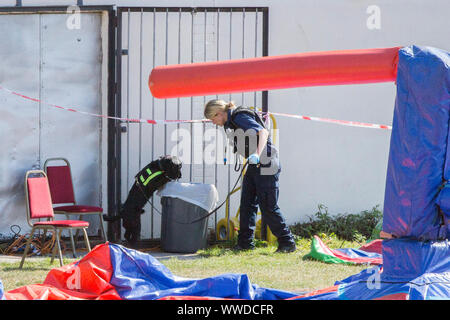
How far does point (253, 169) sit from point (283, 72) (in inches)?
131

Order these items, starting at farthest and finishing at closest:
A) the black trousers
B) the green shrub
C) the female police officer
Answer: the green shrub < the black trousers < the female police officer

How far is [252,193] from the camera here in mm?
6852

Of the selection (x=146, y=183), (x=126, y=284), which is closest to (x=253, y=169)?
(x=146, y=183)

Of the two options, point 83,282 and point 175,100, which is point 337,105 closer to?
point 175,100

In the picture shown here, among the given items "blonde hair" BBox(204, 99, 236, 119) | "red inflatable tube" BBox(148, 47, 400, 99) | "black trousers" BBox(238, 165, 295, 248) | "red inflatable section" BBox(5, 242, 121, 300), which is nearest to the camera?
"red inflatable tube" BBox(148, 47, 400, 99)

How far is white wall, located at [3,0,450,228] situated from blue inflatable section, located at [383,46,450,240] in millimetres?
4553

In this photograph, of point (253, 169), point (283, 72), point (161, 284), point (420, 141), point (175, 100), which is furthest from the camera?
point (175, 100)

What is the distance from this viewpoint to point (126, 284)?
4094 millimetres

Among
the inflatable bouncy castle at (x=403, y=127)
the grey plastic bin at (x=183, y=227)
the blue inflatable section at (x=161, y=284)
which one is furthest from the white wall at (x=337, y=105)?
the inflatable bouncy castle at (x=403, y=127)

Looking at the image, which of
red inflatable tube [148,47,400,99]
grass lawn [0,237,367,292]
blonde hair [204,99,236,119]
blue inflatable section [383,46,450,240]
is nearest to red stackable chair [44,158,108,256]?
grass lawn [0,237,367,292]

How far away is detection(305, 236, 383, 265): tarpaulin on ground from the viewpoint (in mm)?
5938

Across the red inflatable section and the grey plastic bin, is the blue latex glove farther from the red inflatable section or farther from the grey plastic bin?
the red inflatable section

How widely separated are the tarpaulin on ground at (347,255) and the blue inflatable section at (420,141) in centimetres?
252

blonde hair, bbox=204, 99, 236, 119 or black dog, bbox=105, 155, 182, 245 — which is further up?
blonde hair, bbox=204, 99, 236, 119
